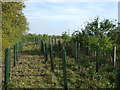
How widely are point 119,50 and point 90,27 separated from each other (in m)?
5.64

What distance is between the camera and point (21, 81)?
6.91 meters

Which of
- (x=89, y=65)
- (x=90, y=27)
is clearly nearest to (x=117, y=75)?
(x=89, y=65)

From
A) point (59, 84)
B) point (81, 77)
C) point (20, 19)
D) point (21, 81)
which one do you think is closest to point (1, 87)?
point (21, 81)

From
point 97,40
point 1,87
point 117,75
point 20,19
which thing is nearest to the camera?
point 117,75

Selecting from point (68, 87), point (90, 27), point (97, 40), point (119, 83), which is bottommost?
point (68, 87)

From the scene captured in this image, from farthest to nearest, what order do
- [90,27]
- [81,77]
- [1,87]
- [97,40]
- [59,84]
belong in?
1. [90,27]
2. [97,40]
3. [81,77]
4. [59,84]
5. [1,87]

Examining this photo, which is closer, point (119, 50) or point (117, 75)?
point (117, 75)

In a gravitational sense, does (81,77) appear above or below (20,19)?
below

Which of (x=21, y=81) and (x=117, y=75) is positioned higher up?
(x=117, y=75)

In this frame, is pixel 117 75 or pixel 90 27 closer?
pixel 117 75

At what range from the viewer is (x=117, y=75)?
14.1ft

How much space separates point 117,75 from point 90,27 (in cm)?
1172

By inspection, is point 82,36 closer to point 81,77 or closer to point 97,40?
point 97,40

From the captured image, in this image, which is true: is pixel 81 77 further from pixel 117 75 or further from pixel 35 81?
pixel 117 75
